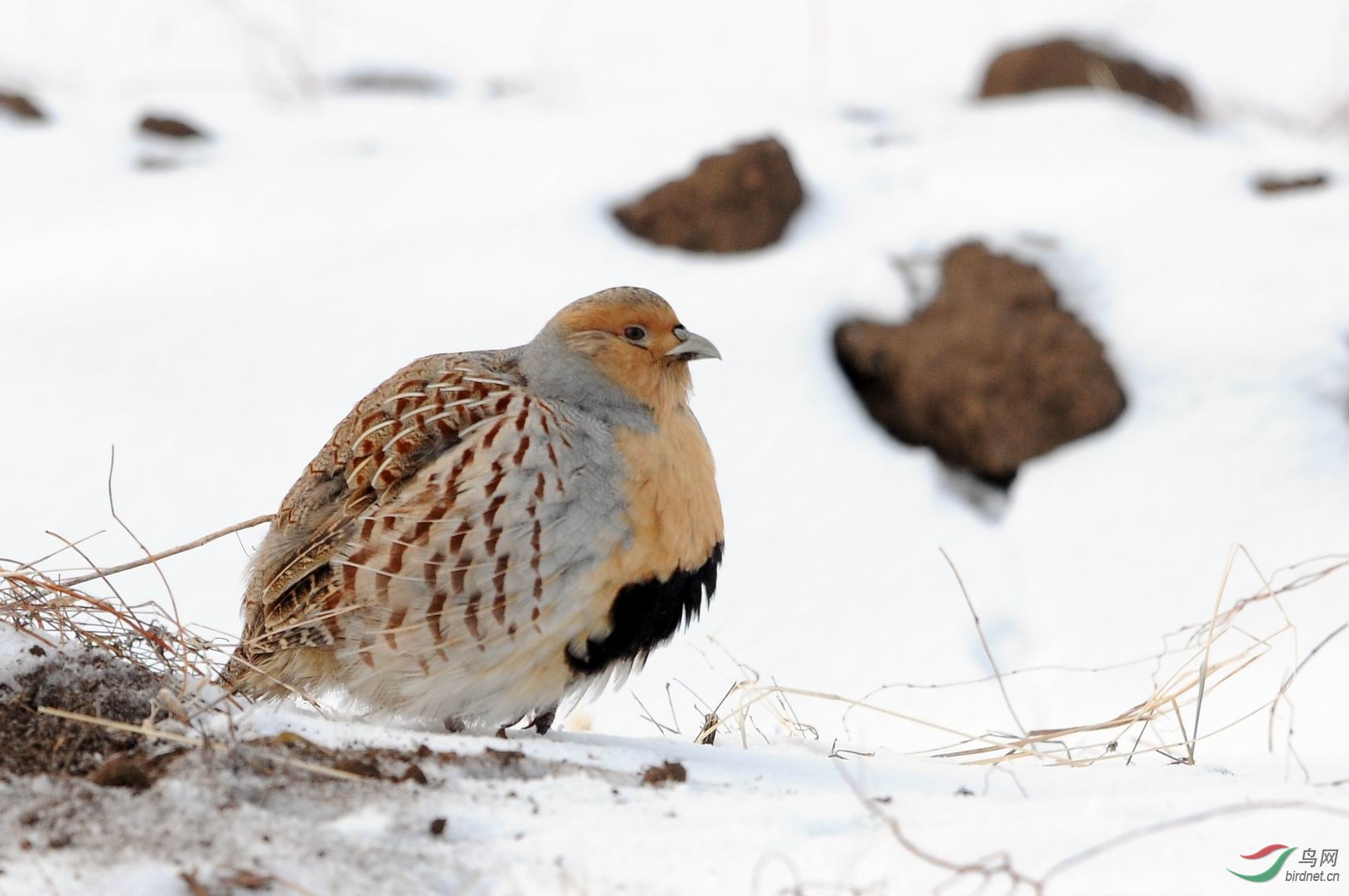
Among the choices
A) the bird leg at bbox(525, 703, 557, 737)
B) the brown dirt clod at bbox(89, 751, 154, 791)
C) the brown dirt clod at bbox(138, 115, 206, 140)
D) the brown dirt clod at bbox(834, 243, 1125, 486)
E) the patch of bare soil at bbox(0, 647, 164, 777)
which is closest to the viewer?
the brown dirt clod at bbox(89, 751, 154, 791)

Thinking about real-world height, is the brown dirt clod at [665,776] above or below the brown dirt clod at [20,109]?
below

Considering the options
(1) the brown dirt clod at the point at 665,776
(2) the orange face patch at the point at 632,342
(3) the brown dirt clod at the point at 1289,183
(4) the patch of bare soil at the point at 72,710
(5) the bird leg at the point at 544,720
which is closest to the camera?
(4) the patch of bare soil at the point at 72,710

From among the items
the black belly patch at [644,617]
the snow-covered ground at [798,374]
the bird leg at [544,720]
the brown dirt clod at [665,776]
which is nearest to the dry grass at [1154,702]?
the snow-covered ground at [798,374]

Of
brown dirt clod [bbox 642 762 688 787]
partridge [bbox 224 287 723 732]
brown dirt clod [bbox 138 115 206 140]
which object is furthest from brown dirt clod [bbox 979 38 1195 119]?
brown dirt clod [bbox 642 762 688 787]

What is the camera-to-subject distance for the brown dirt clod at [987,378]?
18.6 feet

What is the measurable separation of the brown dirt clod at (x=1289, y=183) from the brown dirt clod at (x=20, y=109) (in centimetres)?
663

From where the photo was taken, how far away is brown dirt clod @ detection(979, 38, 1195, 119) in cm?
802

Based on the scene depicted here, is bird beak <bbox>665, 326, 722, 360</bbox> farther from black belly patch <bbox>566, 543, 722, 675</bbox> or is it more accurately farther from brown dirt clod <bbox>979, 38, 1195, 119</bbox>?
brown dirt clod <bbox>979, 38, 1195, 119</bbox>

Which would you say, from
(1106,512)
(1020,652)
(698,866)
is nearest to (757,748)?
(698,866)

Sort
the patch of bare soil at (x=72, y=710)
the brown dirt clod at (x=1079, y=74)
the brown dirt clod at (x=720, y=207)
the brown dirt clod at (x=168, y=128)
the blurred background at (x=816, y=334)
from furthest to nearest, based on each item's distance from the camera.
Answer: the brown dirt clod at (x=1079, y=74) < the brown dirt clod at (x=168, y=128) < the brown dirt clod at (x=720, y=207) < the blurred background at (x=816, y=334) < the patch of bare soil at (x=72, y=710)

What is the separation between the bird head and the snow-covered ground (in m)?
0.89

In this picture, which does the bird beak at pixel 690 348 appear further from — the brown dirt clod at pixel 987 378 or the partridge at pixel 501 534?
the brown dirt clod at pixel 987 378

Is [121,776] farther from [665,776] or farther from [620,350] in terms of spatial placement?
[620,350]

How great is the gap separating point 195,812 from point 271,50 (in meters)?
8.57
